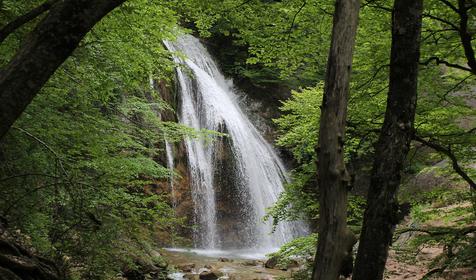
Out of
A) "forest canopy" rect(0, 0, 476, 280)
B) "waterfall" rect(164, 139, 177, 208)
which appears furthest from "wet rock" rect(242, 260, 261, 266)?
"forest canopy" rect(0, 0, 476, 280)

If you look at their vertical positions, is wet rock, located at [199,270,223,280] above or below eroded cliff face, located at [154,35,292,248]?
below

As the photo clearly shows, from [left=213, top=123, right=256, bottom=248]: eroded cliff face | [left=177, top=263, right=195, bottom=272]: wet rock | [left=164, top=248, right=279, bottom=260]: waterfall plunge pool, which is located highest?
[left=213, top=123, right=256, bottom=248]: eroded cliff face

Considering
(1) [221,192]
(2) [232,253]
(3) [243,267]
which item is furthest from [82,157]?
(1) [221,192]

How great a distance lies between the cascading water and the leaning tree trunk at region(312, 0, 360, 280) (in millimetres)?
11950

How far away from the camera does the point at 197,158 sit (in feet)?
55.1

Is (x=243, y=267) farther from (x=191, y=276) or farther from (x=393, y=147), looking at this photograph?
(x=393, y=147)

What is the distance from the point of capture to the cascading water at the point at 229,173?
52.8ft

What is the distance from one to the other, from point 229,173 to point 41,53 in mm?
15237

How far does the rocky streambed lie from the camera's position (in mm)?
10141

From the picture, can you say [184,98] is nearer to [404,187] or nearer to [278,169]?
[278,169]

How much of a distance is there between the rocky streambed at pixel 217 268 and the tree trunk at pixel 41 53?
25.7 ft

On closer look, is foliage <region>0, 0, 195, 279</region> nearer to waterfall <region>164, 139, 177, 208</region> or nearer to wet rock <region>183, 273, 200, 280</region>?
wet rock <region>183, 273, 200, 280</region>

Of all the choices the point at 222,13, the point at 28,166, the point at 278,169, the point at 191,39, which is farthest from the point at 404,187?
the point at 191,39

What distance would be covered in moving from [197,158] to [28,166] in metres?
12.2
